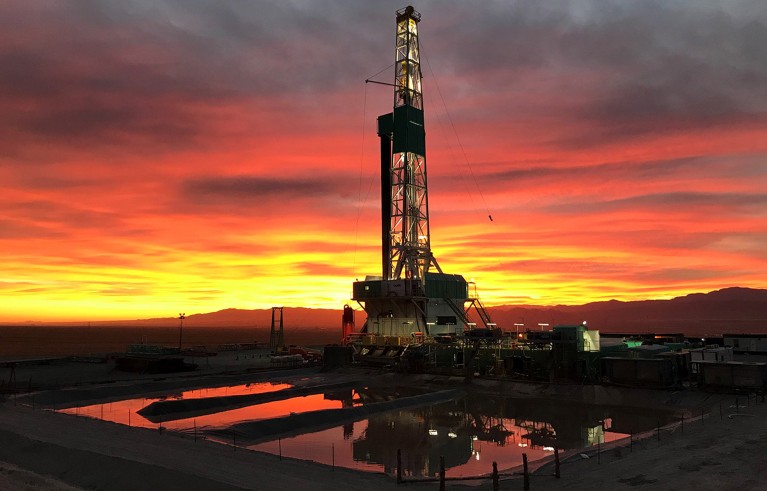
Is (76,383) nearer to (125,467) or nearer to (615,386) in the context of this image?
(125,467)

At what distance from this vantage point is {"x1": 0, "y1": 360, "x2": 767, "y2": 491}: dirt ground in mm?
18367

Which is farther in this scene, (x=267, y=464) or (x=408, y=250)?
(x=408, y=250)

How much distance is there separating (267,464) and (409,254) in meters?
49.9

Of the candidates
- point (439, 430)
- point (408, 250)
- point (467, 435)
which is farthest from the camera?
point (408, 250)

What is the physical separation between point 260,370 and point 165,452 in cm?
3501

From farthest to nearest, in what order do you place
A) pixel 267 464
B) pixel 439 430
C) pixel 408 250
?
pixel 408 250 < pixel 439 430 < pixel 267 464

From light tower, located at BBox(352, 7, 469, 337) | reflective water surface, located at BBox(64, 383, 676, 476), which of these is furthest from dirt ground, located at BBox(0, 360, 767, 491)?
light tower, located at BBox(352, 7, 469, 337)

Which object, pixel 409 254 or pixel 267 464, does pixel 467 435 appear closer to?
pixel 267 464

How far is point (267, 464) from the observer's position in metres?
21.3

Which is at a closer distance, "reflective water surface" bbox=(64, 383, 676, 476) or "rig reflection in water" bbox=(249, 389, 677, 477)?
"rig reflection in water" bbox=(249, 389, 677, 477)

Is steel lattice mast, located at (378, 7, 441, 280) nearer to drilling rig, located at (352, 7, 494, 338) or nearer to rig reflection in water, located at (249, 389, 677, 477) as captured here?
drilling rig, located at (352, 7, 494, 338)

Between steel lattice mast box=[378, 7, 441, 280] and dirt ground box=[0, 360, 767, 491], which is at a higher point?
steel lattice mast box=[378, 7, 441, 280]

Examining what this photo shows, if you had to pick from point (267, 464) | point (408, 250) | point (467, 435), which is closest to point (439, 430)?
point (467, 435)

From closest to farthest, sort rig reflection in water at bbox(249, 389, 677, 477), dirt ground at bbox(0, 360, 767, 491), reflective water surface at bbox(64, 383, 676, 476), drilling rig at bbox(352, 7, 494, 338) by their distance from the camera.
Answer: dirt ground at bbox(0, 360, 767, 491) < rig reflection in water at bbox(249, 389, 677, 477) < reflective water surface at bbox(64, 383, 676, 476) < drilling rig at bbox(352, 7, 494, 338)
